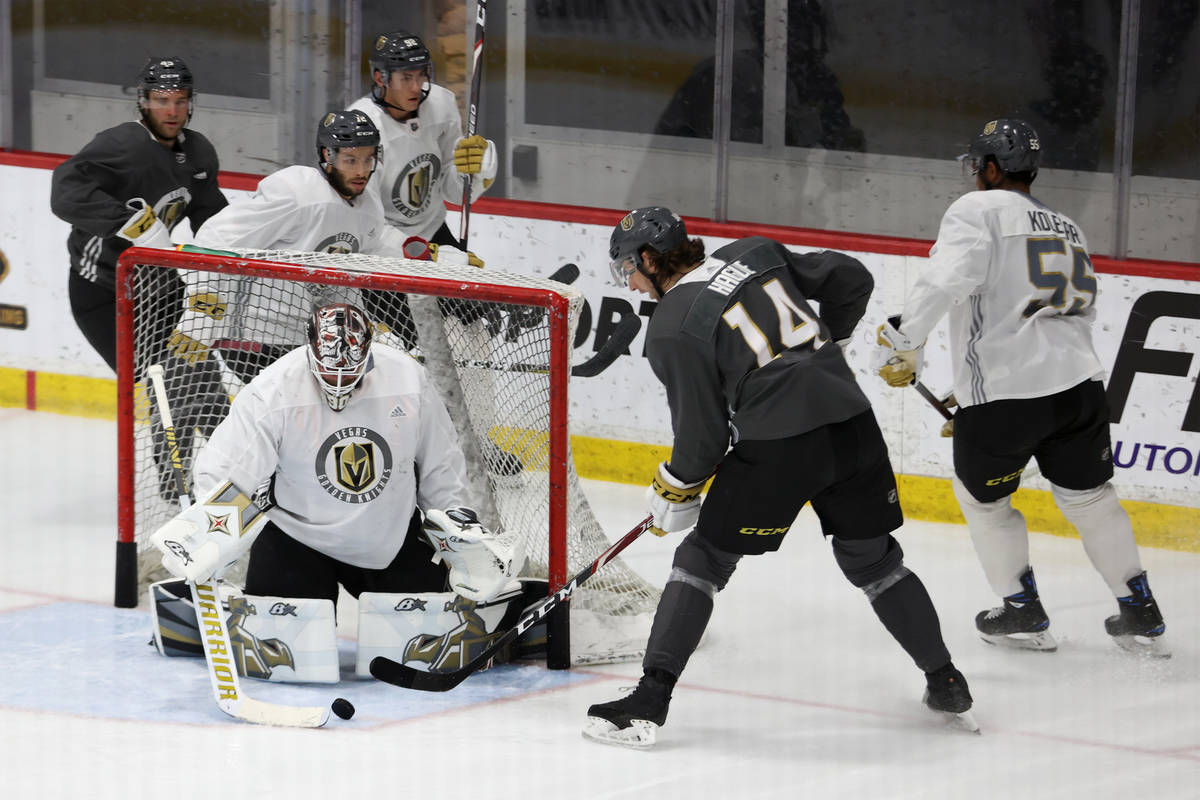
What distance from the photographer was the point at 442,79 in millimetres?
6246

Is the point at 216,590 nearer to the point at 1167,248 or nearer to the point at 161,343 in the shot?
the point at 161,343

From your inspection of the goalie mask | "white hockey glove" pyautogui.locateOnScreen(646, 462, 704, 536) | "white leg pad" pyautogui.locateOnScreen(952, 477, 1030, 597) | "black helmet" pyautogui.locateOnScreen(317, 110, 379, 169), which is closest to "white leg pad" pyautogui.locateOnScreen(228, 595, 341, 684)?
the goalie mask

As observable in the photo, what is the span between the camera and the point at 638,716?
347 centimetres

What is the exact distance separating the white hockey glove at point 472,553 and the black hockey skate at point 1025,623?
113cm

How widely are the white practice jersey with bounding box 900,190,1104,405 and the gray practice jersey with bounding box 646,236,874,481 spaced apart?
1.79 feet

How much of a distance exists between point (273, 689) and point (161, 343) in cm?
125

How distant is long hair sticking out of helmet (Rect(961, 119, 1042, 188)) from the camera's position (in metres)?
3.97

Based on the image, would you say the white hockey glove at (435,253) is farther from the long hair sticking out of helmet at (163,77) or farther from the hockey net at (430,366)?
the long hair sticking out of helmet at (163,77)

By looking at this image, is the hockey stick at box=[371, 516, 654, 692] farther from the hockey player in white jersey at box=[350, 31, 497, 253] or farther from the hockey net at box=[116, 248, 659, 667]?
→ the hockey player in white jersey at box=[350, 31, 497, 253]

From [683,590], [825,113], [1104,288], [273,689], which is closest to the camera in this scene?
[683,590]

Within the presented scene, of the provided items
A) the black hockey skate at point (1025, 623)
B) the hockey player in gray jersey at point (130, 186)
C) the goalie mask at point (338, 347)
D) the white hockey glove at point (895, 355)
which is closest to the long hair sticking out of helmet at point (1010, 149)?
the white hockey glove at point (895, 355)

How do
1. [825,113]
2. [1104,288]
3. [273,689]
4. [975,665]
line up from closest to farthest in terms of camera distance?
[273,689] → [975,665] → [1104,288] → [825,113]

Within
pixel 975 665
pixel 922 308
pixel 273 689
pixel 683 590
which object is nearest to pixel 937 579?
pixel 975 665

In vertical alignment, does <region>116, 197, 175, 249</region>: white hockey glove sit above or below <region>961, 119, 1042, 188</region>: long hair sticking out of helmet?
below
